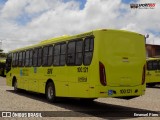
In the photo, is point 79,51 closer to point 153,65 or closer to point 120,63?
point 120,63

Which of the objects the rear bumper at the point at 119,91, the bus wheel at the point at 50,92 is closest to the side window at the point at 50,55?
the bus wheel at the point at 50,92

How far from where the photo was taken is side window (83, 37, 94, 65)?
12.6 metres

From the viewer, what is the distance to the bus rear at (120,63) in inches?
481

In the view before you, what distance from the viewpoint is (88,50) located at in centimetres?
1275

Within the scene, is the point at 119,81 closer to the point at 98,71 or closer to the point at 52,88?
the point at 98,71

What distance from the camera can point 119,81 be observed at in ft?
41.3

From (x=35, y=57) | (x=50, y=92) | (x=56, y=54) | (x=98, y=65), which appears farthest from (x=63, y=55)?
(x=35, y=57)

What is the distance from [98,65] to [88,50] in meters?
0.89

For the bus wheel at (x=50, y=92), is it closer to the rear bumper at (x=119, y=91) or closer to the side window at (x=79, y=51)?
the side window at (x=79, y=51)

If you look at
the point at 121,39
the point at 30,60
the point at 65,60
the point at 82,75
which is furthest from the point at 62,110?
the point at 30,60

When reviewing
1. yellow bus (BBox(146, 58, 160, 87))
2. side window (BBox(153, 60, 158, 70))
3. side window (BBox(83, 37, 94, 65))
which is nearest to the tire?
side window (BBox(83, 37, 94, 65))

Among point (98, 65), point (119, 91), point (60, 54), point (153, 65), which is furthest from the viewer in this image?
point (153, 65)

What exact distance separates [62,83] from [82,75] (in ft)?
6.24

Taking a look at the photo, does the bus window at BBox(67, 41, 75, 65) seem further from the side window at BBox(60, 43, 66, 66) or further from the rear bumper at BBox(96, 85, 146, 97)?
the rear bumper at BBox(96, 85, 146, 97)
